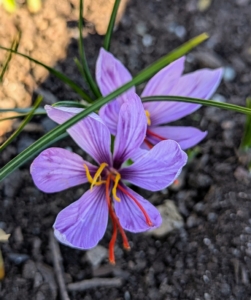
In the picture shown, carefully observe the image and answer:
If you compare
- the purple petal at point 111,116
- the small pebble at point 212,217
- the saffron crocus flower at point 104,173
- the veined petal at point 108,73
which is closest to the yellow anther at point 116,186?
the saffron crocus flower at point 104,173

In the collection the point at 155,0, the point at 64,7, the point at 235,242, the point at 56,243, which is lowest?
the point at 235,242

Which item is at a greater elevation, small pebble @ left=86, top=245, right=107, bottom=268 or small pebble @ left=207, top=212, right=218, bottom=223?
small pebble @ left=86, top=245, right=107, bottom=268

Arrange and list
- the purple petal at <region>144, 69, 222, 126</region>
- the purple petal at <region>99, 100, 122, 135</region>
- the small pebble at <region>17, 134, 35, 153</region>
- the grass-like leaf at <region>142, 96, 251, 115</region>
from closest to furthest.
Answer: the grass-like leaf at <region>142, 96, 251, 115</region>, the purple petal at <region>99, 100, 122, 135</region>, the purple petal at <region>144, 69, 222, 126</region>, the small pebble at <region>17, 134, 35, 153</region>

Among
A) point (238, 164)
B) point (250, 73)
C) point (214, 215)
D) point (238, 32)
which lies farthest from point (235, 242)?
point (238, 32)

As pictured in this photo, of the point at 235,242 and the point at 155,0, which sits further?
the point at 155,0

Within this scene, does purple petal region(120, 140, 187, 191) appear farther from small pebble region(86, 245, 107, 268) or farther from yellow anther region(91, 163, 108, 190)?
small pebble region(86, 245, 107, 268)

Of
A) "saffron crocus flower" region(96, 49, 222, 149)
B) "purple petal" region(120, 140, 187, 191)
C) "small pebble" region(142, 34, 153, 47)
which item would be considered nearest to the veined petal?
"saffron crocus flower" region(96, 49, 222, 149)

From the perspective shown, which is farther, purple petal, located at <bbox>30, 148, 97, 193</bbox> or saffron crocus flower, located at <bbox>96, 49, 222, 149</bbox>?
saffron crocus flower, located at <bbox>96, 49, 222, 149</bbox>

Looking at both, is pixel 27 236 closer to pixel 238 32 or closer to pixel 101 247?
pixel 101 247
